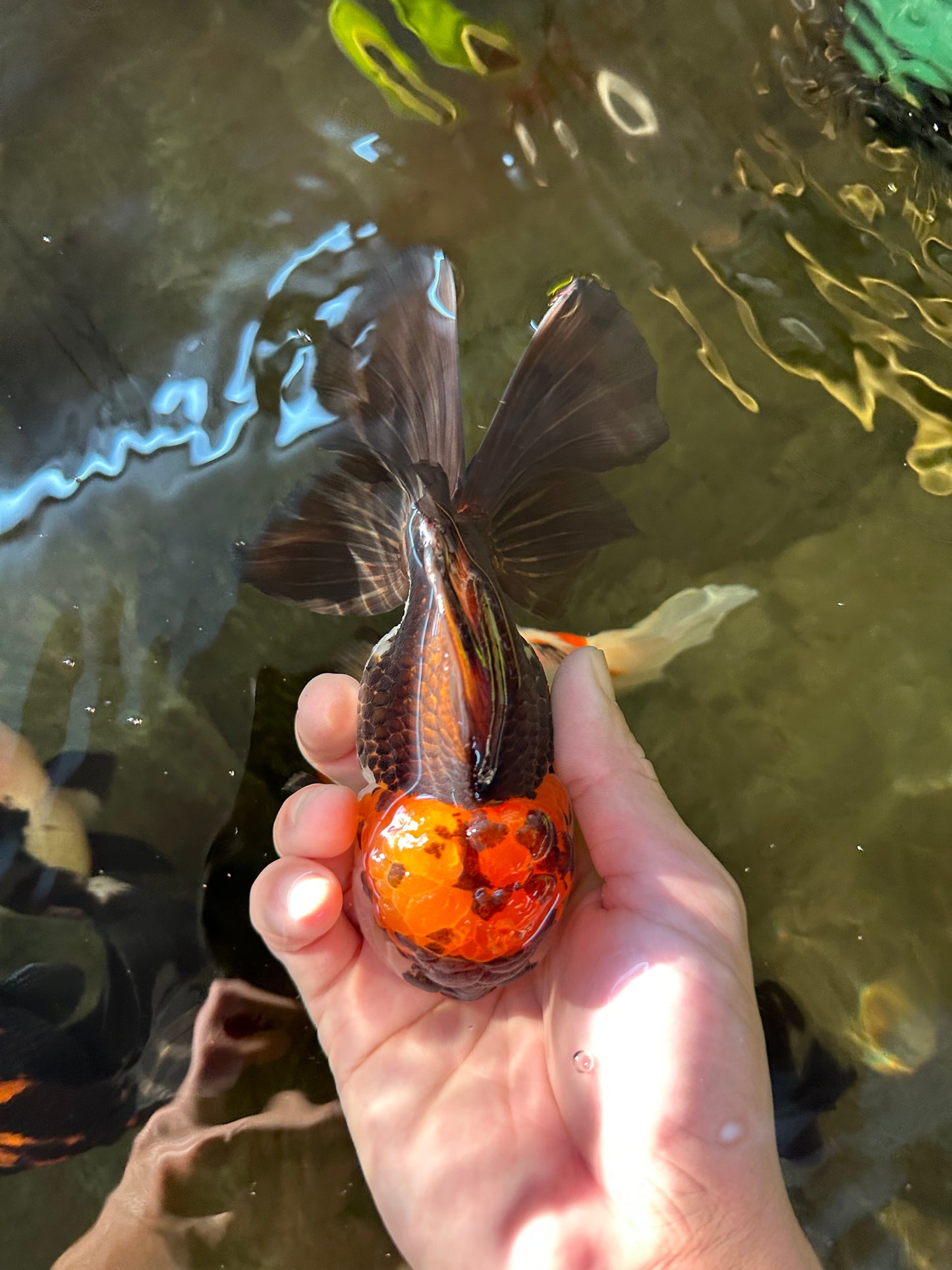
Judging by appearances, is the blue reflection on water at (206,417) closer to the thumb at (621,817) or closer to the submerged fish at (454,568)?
the submerged fish at (454,568)

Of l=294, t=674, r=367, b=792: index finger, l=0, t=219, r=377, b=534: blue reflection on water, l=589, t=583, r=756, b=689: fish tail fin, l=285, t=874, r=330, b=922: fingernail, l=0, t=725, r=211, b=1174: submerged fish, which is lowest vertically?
l=589, t=583, r=756, b=689: fish tail fin

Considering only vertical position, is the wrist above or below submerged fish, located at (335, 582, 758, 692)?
below

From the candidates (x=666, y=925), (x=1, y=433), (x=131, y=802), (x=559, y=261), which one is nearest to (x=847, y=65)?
(x=559, y=261)

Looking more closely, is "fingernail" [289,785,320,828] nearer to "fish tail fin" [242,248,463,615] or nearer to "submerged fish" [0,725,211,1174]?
"fish tail fin" [242,248,463,615]

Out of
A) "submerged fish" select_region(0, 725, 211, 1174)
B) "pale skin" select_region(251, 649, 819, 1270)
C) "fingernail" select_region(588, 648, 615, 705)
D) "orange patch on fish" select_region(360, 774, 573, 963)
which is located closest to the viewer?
"orange patch on fish" select_region(360, 774, 573, 963)

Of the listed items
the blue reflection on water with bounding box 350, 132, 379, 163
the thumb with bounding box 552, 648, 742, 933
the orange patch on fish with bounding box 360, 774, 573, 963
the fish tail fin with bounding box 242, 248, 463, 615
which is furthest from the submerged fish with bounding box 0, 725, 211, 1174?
the blue reflection on water with bounding box 350, 132, 379, 163

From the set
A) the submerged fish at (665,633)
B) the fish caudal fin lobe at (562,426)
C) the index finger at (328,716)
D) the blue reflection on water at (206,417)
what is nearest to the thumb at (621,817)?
the fish caudal fin lobe at (562,426)
